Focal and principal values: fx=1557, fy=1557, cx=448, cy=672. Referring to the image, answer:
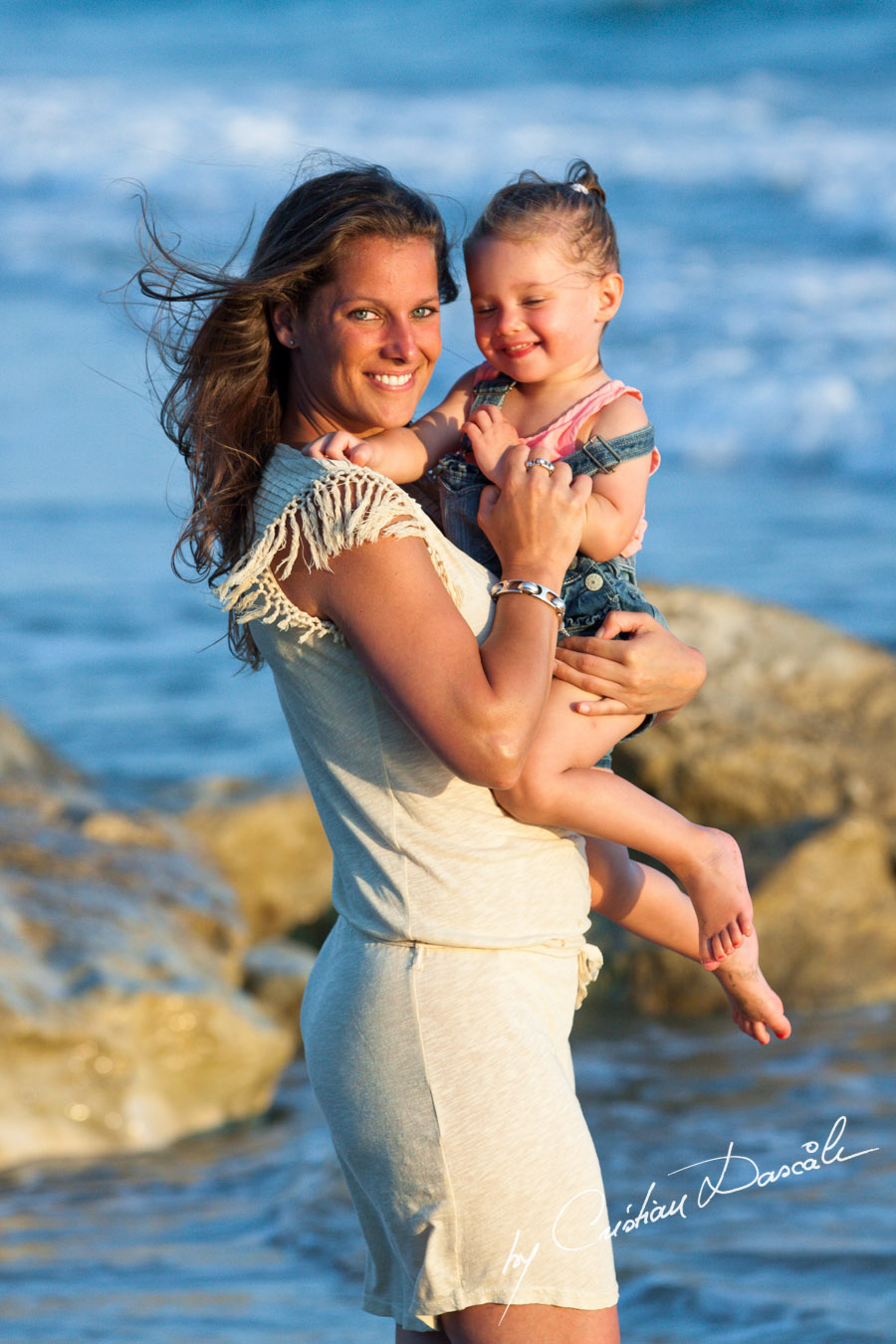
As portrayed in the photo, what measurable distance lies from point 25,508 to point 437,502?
8.95 m

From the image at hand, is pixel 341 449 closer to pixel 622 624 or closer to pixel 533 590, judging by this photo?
pixel 533 590

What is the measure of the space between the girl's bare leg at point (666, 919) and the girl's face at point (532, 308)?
0.77m

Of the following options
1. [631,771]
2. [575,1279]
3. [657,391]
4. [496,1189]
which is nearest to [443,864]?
[496,1189]

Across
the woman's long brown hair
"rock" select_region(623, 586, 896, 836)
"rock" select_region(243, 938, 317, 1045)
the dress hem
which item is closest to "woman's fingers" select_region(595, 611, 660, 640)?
the woman's long brown hair

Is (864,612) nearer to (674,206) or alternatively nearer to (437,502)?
(437,502)

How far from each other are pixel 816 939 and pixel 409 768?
3484mm

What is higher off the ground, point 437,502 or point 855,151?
point 855,151

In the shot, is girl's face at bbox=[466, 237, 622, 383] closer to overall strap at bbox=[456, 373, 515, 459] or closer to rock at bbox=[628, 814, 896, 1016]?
overall strap at bbox=[456, 373, 515, 459]

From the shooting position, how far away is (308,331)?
2.16 meters

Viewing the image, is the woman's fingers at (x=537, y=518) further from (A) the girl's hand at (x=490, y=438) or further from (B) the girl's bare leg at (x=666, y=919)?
(B) the girl's bare leg at (x=666, y=919)

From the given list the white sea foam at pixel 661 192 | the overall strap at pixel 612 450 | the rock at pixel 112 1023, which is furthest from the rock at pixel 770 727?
the white sea foam at pixel 661 192

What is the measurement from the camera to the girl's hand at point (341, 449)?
6.86ft

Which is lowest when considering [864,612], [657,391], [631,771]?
[631,771]

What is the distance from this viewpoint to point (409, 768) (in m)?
2.03
